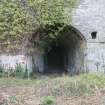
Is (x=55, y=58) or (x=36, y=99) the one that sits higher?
(x=55, y=58)

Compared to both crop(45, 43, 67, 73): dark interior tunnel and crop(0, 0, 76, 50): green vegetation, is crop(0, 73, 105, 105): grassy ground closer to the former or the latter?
crop(0, 0, 76, 50): green vegetation

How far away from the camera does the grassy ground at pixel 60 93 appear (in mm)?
8266

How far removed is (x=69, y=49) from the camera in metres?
17.5

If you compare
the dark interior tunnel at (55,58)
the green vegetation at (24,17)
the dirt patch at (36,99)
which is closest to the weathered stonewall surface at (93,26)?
the green vegetation at (24,17)

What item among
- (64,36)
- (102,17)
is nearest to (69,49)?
(64,36)

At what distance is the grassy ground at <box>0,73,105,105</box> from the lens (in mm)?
8266

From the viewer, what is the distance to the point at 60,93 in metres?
9.05

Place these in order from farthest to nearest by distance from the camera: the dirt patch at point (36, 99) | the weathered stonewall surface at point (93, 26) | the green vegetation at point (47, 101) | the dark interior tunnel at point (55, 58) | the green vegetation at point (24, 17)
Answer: the dark interior tunnel at point (55, 58)
the weathered stonewall surface at point (93, 26)
the green vegetation at point (24, 17)
the dirt patch at point (36, 99)
the green vegetation at point (47, 101)

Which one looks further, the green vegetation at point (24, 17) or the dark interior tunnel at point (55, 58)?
the dark interior tunnel at point (55, 58)

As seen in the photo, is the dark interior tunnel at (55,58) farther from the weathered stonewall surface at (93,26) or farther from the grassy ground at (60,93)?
the grassy ground at (60,93)

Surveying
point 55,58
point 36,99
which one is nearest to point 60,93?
point 36,99

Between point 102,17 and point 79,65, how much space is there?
7.13 feet

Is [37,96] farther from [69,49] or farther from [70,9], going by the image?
[69,49]

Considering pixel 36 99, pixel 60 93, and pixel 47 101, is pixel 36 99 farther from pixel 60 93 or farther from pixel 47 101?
pixel 60 93
